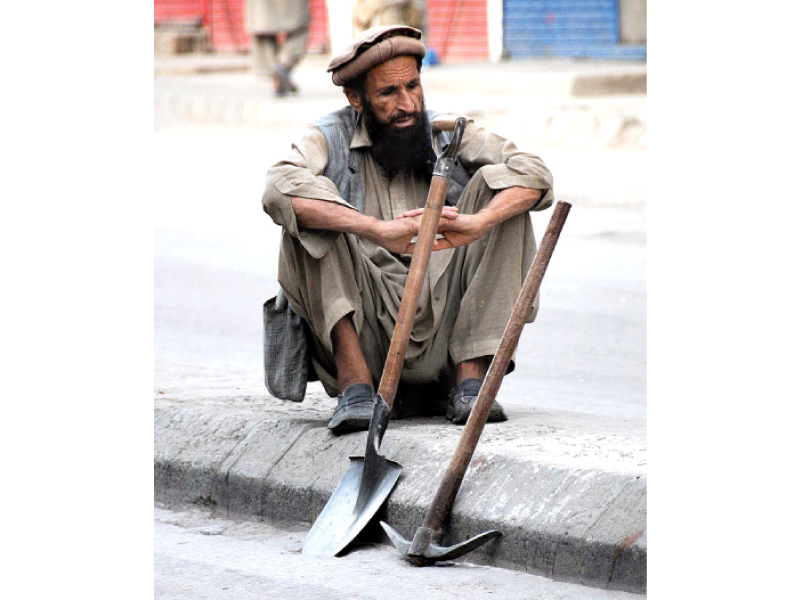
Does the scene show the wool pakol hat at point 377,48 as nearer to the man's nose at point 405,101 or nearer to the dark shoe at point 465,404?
the man's nose at point 405,101

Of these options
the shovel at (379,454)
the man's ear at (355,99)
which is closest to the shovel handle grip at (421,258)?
the shovel at (379,454)

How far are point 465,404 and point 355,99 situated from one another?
0.93 m

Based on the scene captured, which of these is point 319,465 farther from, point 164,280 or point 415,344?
point 164,280

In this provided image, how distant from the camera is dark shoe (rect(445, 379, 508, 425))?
367 cm

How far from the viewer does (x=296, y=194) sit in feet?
11.5

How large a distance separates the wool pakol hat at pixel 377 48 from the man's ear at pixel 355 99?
8 centimetres

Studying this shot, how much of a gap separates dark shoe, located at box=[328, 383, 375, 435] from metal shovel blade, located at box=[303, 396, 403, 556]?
8.5 inches

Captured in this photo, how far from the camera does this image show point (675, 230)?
1.83 m

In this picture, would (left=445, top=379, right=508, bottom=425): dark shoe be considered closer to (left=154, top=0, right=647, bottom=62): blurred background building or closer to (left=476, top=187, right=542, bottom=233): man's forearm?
(left=476, top=187, right=542, bottom=233): man's forearm

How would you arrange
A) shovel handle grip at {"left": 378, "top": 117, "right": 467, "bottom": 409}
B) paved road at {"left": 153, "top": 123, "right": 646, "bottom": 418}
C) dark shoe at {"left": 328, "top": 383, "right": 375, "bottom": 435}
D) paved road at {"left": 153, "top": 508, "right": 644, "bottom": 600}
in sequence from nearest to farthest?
paved road at {"left": 153, "top": 508, "right": 644, "bottom": 600}, shovel handle grip at {"left": 378, "top": 117, "right": 467, "bottom": 409}, dark shoe at {"left": 328, "top": 383, "right": 375, "bottom": 435}, paved road at {"left": 153, "top": 123, "right": 646, "bottom": 418}

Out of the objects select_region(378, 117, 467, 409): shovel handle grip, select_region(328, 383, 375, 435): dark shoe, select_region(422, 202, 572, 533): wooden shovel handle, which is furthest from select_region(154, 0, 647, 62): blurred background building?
select_region(422, 202, 572, 533): wooden shovel handle

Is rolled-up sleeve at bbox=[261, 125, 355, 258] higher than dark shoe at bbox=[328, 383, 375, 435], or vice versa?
rolled-up sleeve at bbox=[261, 125, 355, 258]

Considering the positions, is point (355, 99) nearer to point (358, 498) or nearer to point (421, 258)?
point (421, 258)

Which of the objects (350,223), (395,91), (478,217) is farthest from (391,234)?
(395,91)
